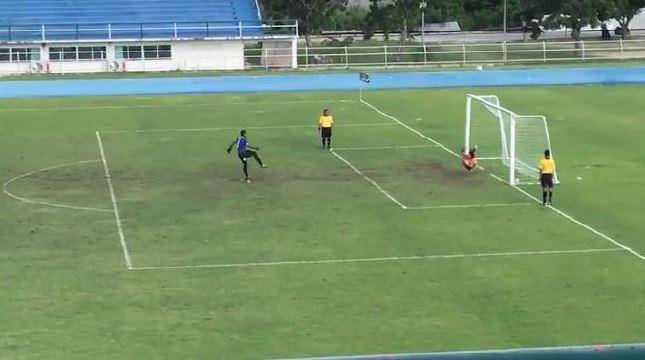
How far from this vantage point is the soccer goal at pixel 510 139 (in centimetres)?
2777

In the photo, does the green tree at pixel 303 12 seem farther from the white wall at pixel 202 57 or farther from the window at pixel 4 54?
the window at pixel 4 54

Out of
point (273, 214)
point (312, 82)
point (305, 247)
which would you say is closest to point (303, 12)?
point (312, 82)

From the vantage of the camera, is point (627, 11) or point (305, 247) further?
point (627, 11)

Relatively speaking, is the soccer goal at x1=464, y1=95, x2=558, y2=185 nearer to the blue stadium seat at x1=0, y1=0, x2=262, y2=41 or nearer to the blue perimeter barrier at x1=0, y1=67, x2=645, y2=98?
the blue perimeter barrier at x1=0, y1=67, x2=645, y2=98

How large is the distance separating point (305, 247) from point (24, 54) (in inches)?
1602

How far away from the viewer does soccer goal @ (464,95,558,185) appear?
27766mm

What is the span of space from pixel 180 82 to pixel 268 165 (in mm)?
22131

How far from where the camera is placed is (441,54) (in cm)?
6469

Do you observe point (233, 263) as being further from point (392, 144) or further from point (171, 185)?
point (392, 144)

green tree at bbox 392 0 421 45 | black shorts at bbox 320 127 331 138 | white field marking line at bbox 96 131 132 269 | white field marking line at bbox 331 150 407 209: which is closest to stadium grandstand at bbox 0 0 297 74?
green tree at bbox 392 0 421 45

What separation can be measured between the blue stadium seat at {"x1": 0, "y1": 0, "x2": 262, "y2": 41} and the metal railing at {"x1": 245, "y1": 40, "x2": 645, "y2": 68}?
2.52 m

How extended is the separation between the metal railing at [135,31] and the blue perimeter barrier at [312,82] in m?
7.79

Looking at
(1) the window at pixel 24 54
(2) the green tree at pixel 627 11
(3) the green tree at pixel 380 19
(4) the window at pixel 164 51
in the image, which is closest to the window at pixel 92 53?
(1) the window at pixel 24 54

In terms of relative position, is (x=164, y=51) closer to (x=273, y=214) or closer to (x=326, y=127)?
(x=326, y=127)
